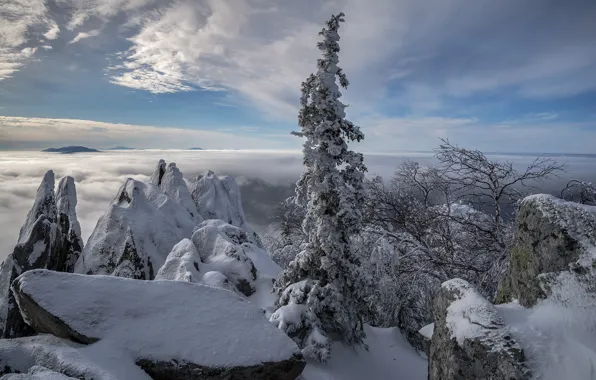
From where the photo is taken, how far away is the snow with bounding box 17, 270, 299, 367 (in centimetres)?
511

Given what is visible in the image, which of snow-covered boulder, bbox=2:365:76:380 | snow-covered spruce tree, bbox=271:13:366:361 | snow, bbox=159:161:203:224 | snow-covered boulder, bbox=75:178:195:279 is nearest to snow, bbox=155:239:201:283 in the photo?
snow-covered boulder, bbox=75:178:195:279

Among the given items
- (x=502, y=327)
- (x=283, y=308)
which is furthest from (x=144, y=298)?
(x=502, y=327)

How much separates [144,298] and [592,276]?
746cm

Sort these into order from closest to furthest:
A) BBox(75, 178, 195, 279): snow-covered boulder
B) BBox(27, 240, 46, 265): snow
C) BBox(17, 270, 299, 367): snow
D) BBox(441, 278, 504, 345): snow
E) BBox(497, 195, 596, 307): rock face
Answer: BBox(441, 278, 504, 345): snow → BBox(17, 270, 299, 367): snow → BBox(497, 195, 596, 307): rock face → BBox(27, 240, 46, 265): snow → BBox(75, 178, 195, 279): snow-covered boulder

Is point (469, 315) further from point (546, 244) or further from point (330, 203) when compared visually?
point (330, 203)

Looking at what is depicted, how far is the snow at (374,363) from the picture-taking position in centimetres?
955

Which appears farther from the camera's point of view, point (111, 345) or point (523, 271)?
point (523, 271)

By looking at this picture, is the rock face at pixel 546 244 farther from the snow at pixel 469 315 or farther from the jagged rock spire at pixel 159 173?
the jagged rock spire at pixel 159 173

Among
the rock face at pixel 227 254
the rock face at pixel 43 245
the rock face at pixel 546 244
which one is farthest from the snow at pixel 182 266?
the rock face at pixel 546 244

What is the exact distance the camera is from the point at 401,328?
14.1 metres

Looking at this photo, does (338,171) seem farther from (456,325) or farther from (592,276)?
(592,276)

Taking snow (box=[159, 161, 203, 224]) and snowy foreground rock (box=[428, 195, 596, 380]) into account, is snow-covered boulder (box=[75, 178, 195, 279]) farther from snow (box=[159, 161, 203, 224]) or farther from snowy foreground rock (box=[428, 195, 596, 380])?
snowy foreground rock (box=[428, 195, 596, 380])

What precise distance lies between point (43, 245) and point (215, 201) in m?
12.7

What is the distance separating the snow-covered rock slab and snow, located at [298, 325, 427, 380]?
11.8 feet
